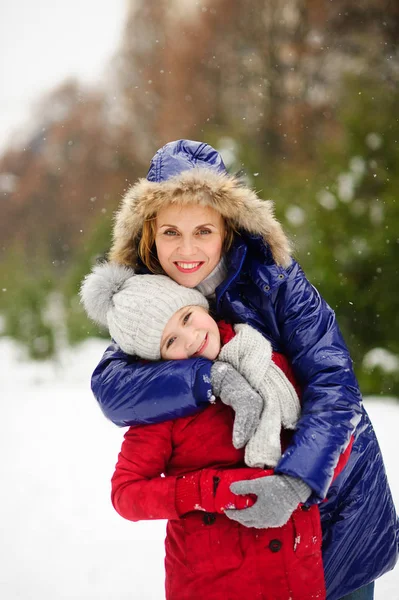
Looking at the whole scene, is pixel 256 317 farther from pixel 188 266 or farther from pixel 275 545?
pixel 275 545

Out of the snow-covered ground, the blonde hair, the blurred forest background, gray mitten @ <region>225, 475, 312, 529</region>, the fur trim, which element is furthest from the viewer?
the blurred forest background

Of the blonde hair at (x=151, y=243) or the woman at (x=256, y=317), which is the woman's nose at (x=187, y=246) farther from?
the blonde hair at (x=151, y=243)

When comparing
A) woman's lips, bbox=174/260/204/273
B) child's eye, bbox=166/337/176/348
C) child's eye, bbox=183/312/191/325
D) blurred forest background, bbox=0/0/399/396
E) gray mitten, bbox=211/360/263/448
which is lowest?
gray mitten, bbox=211/360/263/448

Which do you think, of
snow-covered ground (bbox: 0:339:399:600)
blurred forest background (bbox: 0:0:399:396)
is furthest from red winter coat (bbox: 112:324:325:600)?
blurred forest background (bbox: 0:0:399:396)

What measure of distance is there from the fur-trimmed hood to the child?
9.7 inches

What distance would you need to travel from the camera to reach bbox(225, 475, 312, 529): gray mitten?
122 cm

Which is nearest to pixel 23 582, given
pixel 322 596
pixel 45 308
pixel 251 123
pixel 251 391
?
pixel 322 596

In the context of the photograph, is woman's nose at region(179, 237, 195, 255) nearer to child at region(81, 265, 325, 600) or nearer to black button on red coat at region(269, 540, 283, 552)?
child at region(81, 265, 325, 600)

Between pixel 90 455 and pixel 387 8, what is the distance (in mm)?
5223

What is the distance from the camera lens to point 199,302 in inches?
58.9

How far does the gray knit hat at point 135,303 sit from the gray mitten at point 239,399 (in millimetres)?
180

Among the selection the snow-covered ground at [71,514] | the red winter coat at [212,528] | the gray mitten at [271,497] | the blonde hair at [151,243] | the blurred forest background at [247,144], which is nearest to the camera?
the gray mitten at [271,497]

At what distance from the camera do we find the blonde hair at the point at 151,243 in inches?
62.8

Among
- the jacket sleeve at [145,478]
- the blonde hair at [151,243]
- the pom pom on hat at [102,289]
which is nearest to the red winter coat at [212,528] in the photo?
the jacket sleeve at [145,478]
